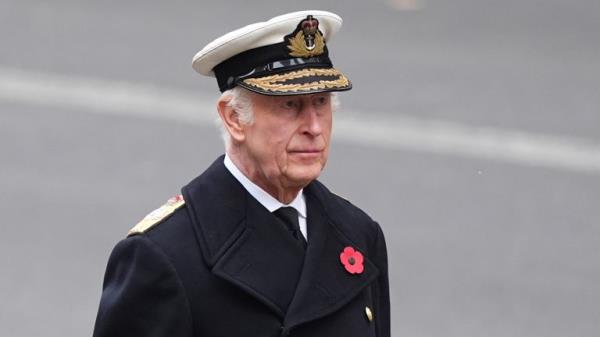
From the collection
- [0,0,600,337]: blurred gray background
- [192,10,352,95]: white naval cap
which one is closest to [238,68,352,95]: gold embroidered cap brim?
[192,10,352,95]: white naval cap

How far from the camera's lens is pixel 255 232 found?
4.39m

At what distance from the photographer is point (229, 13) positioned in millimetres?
10508

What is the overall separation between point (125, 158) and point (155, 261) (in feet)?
16.1

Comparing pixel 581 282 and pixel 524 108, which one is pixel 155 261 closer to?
pixel 581 282

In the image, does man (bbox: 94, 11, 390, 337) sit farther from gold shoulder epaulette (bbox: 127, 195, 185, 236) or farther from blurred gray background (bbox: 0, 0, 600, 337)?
blurred gray background (bbox: 0, 0, 600, 337)

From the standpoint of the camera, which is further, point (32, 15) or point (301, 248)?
point (32, 15)

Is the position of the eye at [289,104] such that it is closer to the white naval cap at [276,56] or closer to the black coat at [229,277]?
the white naval cap at [276,56]

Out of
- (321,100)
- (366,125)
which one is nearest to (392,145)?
(366,125)

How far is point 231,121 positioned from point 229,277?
0.43 meters

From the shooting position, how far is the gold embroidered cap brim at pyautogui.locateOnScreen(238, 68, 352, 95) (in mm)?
4191

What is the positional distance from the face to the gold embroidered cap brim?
0.04 meters

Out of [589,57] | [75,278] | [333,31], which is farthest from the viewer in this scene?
[589,57]

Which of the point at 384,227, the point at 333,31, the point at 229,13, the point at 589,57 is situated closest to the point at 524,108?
the point at 589,57

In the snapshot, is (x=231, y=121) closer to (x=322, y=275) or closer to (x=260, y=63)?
(x=260, y=63)
